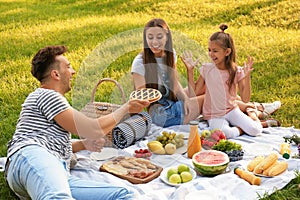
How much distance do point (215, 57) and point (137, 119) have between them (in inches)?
37.1

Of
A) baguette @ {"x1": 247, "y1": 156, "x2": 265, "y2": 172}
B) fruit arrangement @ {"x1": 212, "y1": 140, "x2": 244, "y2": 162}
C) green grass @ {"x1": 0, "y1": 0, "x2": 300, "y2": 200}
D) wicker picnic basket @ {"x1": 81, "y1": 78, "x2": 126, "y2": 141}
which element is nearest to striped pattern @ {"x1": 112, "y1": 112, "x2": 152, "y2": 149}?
wicker picnic basket @ {"x1": 81, "y1": 78, "x2": 126, "y2": 141}

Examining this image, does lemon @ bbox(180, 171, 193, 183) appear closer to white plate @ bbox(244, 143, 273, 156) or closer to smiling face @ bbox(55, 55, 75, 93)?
white plate @ bbox(244, 143, 273, 156)

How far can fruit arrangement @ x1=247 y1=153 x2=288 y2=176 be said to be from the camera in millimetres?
3379

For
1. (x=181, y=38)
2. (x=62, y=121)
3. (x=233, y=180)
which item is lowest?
(x=233, y=180)

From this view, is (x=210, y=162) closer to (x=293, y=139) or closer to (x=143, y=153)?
(x=143, y=153)

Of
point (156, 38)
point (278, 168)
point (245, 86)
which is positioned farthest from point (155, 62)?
point (278, 168)

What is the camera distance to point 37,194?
2.71 meters

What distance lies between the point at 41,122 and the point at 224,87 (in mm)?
1870

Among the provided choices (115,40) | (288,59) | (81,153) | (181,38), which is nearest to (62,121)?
(115,40)

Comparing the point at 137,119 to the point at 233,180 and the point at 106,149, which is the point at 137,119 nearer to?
the point at 106,149

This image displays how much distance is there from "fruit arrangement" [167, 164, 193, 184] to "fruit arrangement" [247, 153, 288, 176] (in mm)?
458

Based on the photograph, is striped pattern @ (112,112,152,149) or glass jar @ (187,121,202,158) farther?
striped pattern @ (112,112,152,149)

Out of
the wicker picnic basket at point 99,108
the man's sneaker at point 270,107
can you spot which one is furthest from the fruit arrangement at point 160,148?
the man's sneaker at point 270,107

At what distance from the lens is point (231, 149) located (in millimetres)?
3707
